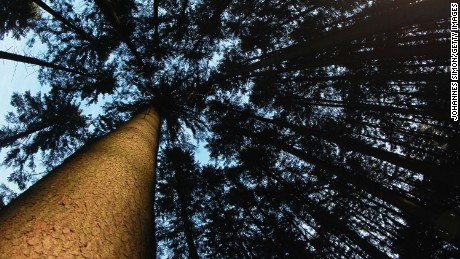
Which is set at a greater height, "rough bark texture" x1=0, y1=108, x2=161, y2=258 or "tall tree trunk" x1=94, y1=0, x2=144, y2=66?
"tall tree trunk" x1=94, y1=0, x2=144, y2=66

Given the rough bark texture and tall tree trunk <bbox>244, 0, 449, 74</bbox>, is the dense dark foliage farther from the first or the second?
the rough bark texture

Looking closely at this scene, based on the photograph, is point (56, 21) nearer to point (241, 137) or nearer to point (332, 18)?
point (241, 137)

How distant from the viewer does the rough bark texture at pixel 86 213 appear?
112 cm

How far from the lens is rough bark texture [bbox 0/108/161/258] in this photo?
3.67ft

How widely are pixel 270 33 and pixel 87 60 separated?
5913 mm

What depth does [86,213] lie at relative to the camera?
1.41 meters

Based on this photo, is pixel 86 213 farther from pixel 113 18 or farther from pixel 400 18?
pixel 113 18

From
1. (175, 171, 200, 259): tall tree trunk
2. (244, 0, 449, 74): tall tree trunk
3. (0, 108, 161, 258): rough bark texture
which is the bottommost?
(0, 108, 161, 258): rough bark texture

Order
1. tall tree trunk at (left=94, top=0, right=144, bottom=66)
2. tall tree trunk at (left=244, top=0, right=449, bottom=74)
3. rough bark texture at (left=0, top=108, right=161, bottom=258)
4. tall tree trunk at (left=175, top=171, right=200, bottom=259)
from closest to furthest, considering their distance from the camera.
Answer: rough bark texture at (left=0, top=108, right=161, bottom=258) → tall tree trunk at (left=244, top=0, right=449, bottom=74) → tall tree trunk at (left=94, top=0, right=144, bottom=66) → tall tree trunk at (left=175, top=171, right=200, bottom=259)

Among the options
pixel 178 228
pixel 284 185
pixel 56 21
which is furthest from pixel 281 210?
pixel 56 21

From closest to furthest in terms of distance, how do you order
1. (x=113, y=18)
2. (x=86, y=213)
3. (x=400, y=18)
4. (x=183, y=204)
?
(x=86, y=213) < (x=400, y=18) < (x=113, y=18) < (x=183, y=204)

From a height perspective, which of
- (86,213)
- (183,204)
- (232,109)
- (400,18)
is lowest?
(86,213)

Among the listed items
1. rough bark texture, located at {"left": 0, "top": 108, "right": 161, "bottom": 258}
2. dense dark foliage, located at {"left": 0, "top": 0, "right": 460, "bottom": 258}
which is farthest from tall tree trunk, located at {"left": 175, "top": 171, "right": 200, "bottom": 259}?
rough bark texture, located at {"left": 0, "top": 108, "right": 161, "bottom": 258}

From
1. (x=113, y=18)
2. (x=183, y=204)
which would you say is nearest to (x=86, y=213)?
(x=113, y=18)
